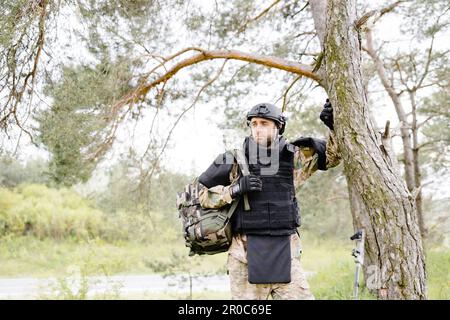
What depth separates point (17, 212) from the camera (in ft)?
57.2

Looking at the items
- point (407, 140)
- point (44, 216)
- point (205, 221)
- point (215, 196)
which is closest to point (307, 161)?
point (215, 196)

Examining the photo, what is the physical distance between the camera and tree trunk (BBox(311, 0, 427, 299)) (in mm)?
3244

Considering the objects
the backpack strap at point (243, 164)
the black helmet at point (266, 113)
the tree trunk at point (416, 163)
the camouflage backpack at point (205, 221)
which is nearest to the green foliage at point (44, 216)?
the tree trunk at point (416, 163)

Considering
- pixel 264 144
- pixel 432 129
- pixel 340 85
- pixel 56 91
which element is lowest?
pixel 264 144

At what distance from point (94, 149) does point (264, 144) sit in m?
3.84

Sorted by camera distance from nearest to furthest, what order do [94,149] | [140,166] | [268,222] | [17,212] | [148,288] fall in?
[268,222] < [94,149] < [140,166] < [148,288] < [17,212]

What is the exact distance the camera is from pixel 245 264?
2943 millimetres

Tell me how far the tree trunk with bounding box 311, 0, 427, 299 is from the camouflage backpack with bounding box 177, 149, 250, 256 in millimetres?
821

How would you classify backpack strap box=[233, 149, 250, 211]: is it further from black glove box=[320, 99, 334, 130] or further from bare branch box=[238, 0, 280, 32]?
bare branch box=[238, 0, 280, 32]

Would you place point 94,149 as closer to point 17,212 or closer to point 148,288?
point 148,288

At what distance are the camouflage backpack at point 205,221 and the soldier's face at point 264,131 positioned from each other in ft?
0.48

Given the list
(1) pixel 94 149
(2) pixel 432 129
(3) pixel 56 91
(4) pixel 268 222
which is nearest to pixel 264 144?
(4) pixel 268 222

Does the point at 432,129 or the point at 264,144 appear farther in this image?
the point at 432,129
